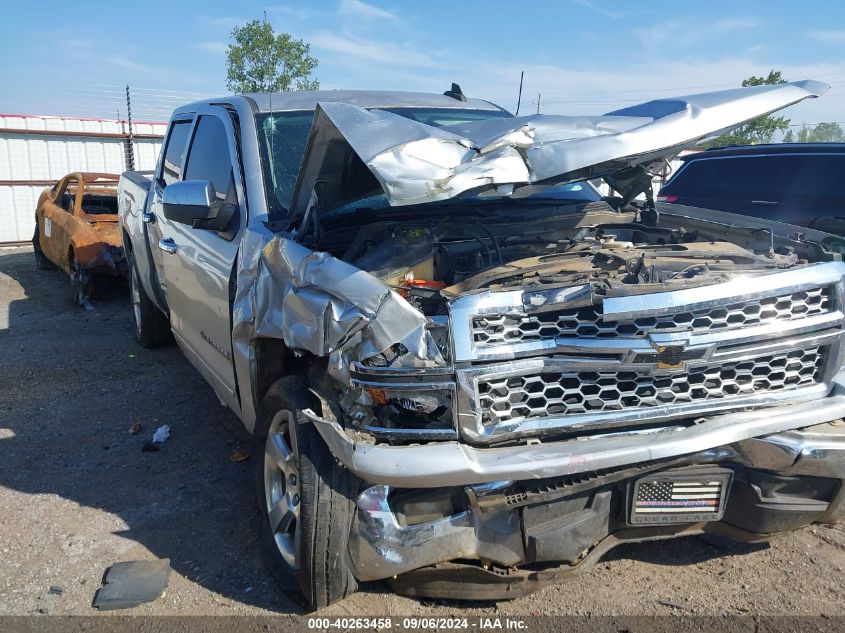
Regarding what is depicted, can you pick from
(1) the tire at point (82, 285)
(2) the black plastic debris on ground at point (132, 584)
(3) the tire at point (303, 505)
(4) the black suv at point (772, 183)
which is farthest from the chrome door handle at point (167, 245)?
(4) the black suv at point (772, 183)

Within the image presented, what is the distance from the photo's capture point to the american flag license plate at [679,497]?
8.05 feet

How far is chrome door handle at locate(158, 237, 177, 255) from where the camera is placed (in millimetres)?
4527

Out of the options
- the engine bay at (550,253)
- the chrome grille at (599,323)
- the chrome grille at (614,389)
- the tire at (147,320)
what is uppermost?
the engine bay at (550,253)

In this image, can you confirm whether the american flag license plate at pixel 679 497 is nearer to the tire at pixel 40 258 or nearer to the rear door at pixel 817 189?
the rear door at pixel 817 189

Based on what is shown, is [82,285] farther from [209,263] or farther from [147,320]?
[209,263]

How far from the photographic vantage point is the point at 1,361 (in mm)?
6242

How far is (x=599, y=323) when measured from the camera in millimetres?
2406

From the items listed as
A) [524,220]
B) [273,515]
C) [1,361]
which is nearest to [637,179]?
[524,220]

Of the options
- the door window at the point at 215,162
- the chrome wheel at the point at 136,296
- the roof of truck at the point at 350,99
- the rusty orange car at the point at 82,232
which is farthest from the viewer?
the rusty orange car at the point at 82,232

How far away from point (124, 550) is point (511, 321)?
2206mm

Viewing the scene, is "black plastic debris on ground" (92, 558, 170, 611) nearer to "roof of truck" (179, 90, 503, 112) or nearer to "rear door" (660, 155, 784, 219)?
"roof of truck" (179, 90, 503, 112)

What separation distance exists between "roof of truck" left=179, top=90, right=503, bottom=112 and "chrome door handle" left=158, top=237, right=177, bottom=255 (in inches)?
37.6

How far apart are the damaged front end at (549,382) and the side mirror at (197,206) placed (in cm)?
83

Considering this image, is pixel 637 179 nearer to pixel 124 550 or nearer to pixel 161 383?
pixel 124 550
